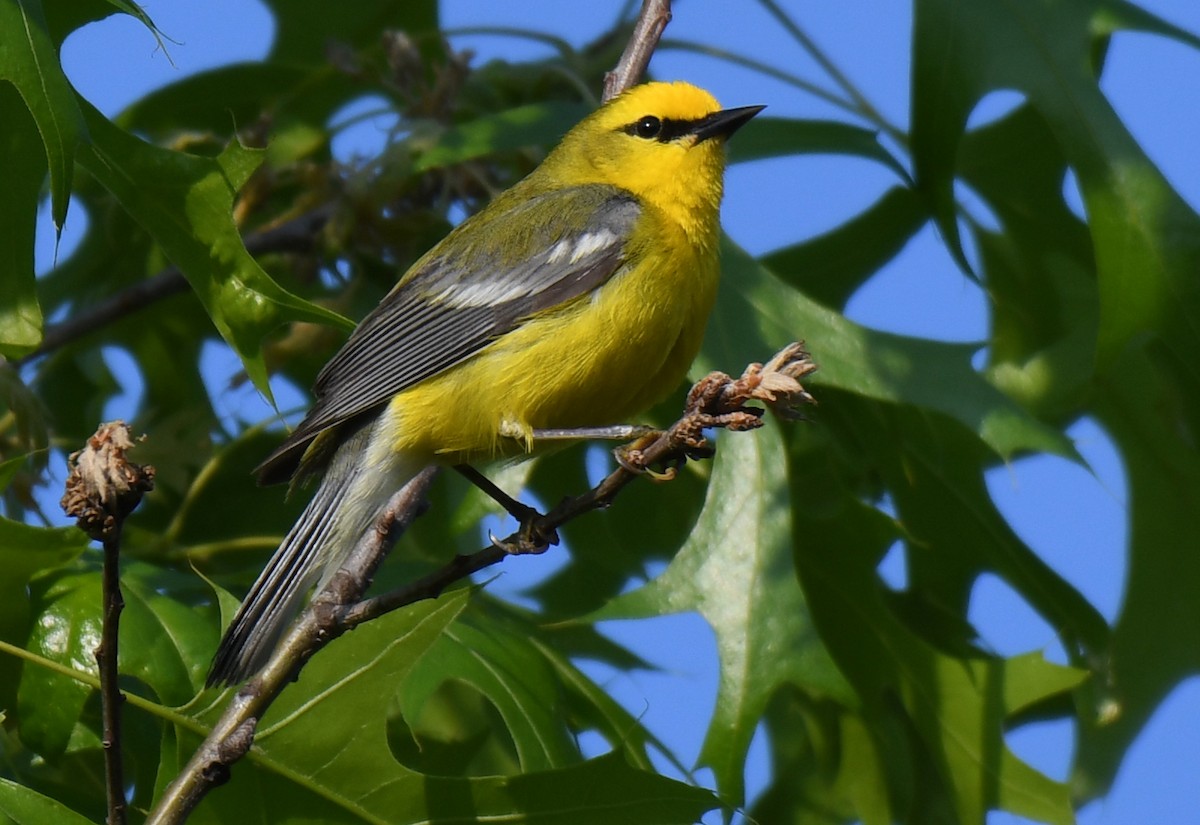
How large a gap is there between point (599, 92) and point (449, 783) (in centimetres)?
265

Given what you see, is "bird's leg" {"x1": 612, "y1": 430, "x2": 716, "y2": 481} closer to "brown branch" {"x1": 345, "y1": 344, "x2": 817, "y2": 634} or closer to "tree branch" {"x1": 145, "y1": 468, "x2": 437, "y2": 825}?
"brown branch" {"x1": 345, "y1": 344, "x2": 817, "y2": 634}

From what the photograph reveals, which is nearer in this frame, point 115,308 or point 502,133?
point 502,133

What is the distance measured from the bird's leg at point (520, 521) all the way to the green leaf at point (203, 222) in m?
0.60

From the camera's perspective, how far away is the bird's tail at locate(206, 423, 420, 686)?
9.95 feet

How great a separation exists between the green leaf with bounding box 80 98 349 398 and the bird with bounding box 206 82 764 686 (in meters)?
0.37

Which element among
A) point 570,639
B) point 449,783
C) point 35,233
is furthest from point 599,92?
point 449,783

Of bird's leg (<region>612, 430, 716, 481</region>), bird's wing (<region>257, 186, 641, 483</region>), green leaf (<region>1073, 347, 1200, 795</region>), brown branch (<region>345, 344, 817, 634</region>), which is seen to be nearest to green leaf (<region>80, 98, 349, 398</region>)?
bird's wing (<region>257, 186, 641, 483</region>)

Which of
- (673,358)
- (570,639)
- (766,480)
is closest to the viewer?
(673,358)

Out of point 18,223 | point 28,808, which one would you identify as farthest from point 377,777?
point 18,223

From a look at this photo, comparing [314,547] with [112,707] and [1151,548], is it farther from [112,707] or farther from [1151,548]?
[1151,548]

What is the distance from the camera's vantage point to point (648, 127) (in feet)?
13.5

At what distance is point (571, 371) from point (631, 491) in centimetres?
123

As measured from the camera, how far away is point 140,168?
3.14 m

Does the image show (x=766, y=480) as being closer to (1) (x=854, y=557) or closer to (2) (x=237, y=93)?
(1) (x=854, y=557)
